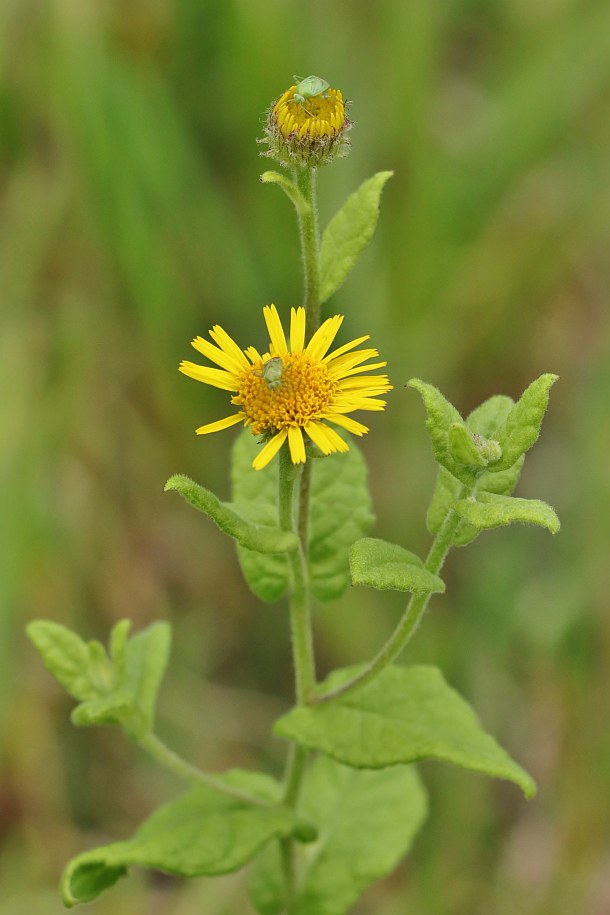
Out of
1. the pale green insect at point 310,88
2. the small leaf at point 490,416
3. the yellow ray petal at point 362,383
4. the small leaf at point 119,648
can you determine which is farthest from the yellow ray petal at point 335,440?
the small leaf at point 119,648

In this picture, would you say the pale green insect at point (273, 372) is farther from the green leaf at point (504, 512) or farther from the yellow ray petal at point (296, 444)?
the green leaf at point (504, 512)

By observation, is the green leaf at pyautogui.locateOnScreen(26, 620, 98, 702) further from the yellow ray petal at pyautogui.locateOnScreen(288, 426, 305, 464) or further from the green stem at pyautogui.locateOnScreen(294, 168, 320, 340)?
the green stem at pyautogui.locateOnScreen(294, 168, 320, 340)

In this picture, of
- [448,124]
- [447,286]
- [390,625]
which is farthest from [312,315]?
[448,124]

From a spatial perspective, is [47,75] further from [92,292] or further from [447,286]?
[447,286]

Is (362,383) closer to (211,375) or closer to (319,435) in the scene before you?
(319,435)

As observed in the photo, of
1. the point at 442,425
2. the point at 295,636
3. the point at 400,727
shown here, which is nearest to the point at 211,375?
the point at 442,425

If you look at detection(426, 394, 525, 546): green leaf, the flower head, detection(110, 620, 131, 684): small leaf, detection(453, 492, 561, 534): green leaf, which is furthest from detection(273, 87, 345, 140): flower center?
detection(110, 620, 131, 684): small leaf
